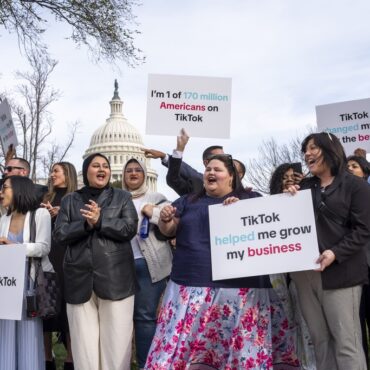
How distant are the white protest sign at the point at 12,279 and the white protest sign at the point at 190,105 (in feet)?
6.06

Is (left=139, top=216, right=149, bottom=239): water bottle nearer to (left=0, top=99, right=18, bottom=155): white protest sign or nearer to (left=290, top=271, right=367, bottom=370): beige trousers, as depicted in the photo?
(left=290, top=271, right=367, bottom=370): beige trousers

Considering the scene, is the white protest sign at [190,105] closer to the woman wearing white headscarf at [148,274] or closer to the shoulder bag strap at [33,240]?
the woman wearing white headscarf at [148,274]

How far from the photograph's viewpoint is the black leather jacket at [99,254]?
4809 mm

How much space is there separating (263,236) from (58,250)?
232 centimetres

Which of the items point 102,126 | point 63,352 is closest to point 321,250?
point 63,352

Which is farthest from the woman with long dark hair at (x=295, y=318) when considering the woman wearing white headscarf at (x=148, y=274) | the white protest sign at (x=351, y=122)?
the white protest sign at (x=351, y=122)

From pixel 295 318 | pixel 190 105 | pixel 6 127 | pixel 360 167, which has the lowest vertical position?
pixel 295 318

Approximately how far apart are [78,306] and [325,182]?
2.23 metres

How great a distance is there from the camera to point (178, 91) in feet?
19.7

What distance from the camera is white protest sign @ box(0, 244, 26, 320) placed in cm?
491

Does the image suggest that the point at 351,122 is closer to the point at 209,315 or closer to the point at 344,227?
the point at 344,227

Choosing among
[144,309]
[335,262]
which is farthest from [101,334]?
[335,262]

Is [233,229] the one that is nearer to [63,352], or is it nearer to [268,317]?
[268,317]

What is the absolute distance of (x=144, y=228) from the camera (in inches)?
213
